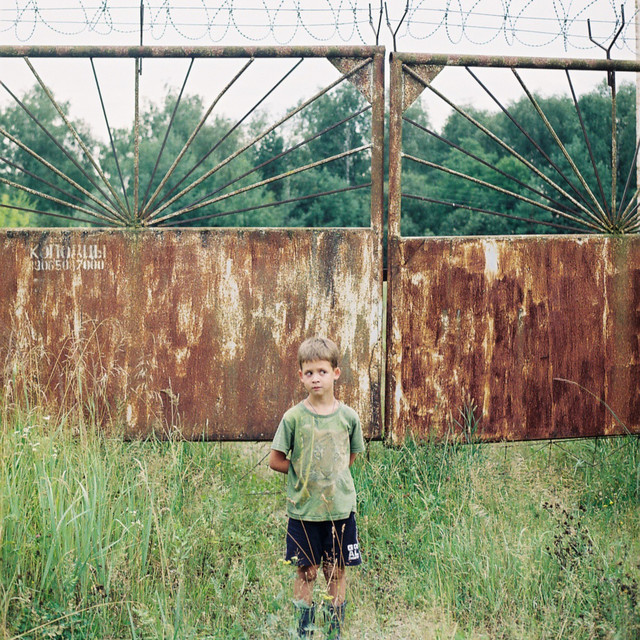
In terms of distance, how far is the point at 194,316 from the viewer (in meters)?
4.95

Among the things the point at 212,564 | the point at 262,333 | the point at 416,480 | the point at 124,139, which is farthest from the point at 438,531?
the point at 124,139

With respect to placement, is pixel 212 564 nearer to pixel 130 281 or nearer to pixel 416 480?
pixel 416 480

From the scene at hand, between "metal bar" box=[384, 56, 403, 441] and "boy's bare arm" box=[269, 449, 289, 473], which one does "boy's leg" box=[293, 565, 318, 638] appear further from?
"metal bar" box=[384, 56, 403, 441]

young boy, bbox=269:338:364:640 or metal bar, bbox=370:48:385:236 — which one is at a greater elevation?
metal bar, bbox=370:48:385:236

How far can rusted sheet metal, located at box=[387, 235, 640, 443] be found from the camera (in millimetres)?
5051

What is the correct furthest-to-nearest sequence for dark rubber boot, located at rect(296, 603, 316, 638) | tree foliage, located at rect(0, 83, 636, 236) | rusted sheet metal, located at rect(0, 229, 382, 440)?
tree foliage, located at rect(0, 83, 636, 236)
rusted sheet metal, located at rect(0, 229, 382, 440)
dark rubber boot, located at rect(296, 603, 316, 638)

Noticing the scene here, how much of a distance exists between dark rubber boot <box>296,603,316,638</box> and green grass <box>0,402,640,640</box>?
0.09 meters

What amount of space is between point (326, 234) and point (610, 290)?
226cm

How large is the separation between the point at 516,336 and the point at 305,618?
2894 mm

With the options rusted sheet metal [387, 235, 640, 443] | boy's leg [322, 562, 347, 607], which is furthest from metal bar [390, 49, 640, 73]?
boy's leg [322, 562, 347, 607]

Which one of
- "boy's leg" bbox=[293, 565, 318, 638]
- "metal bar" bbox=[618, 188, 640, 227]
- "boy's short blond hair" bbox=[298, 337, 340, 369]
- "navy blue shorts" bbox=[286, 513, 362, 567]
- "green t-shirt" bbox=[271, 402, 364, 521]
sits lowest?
"boy's leg" bbox=[293, 565, 318, 638]

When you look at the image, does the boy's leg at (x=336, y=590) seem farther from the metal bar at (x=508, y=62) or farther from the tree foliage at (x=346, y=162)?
the tree foliage at (x=346, y=162)

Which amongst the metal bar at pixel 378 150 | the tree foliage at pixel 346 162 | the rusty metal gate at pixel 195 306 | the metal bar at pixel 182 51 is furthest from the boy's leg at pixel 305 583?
the tree foliage at pixel 346 162

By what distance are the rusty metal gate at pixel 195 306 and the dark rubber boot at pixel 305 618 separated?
201cm
